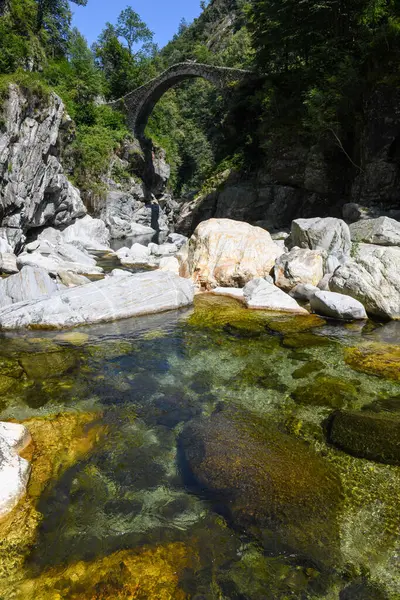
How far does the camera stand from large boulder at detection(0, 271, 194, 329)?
22.9ft

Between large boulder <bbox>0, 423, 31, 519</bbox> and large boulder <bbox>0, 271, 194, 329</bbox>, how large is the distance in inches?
149

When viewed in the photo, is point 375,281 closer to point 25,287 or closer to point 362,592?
point 362,592

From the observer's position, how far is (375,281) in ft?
25.4

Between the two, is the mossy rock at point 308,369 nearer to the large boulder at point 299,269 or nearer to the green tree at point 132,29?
the large boulder at point 299,269

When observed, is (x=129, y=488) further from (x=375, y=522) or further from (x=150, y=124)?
(x=150, y=124)

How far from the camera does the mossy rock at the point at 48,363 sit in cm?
518

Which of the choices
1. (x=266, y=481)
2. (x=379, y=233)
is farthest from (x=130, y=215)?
(x=266, y=481)

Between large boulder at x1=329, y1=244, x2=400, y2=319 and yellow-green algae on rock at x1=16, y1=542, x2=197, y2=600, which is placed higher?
large boulder at x1=329, y1=244, x2=400, y2=319

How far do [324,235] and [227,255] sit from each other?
2.79m

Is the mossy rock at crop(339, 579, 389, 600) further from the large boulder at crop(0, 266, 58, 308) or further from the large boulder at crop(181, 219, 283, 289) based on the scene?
the large boulder at crop(181, 219, 283, 289)

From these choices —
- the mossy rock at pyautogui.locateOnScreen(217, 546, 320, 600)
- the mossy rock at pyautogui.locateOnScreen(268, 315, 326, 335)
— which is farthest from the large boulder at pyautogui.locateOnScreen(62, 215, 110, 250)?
the mossy rock at pyautogui.locateOnScreen(217, 546, 320, 600)

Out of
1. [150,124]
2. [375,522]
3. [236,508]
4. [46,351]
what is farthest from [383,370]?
[150,124]

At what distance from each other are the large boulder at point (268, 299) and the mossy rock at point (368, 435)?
4211 mm

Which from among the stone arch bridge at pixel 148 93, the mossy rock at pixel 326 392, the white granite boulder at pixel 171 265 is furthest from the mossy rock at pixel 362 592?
the stone arch bridge at pixel 148 93
